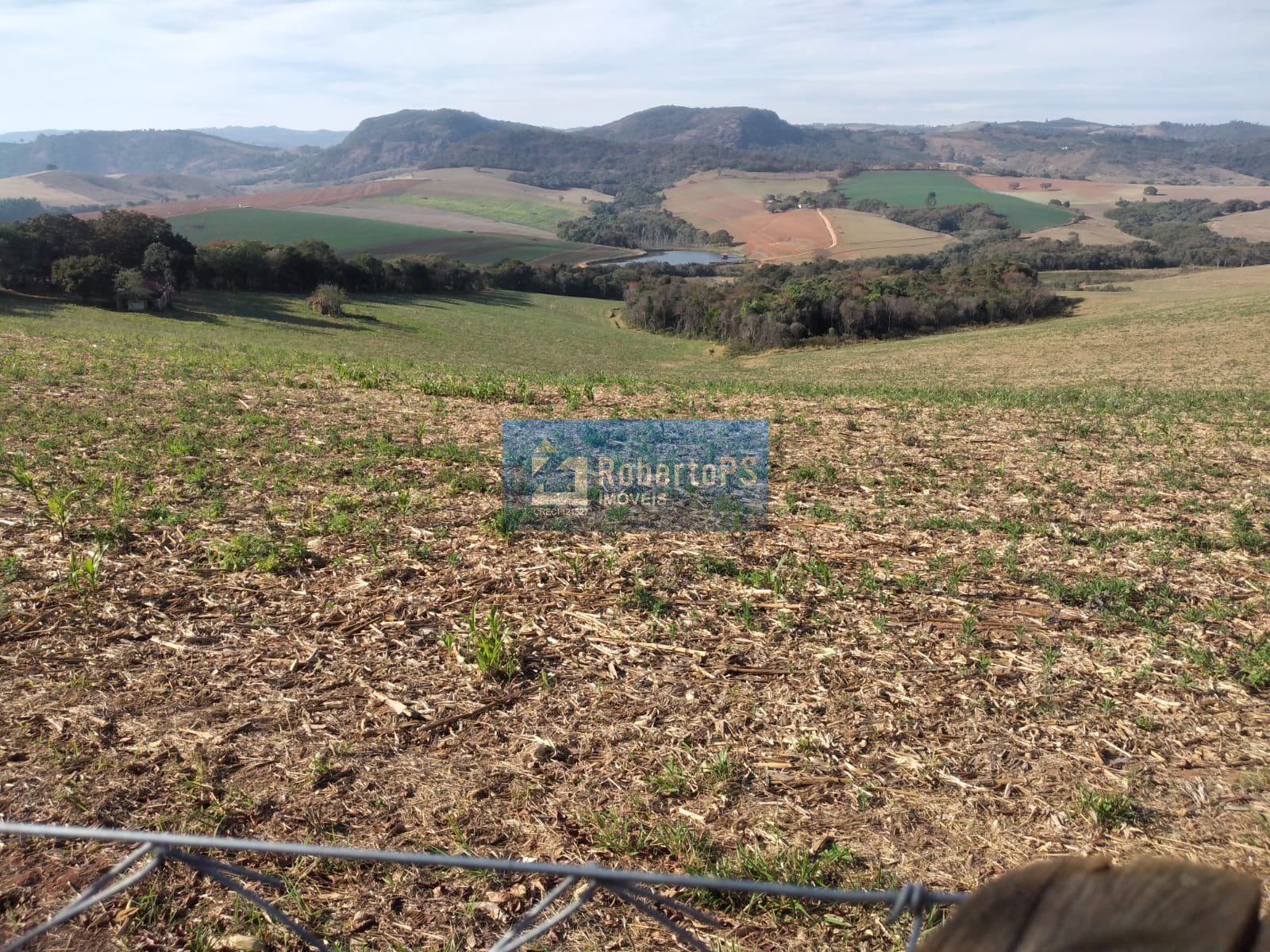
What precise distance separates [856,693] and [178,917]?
12.4 ft

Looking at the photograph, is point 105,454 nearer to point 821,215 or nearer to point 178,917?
point 178,917

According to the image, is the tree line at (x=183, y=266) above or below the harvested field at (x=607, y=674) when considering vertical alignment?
above

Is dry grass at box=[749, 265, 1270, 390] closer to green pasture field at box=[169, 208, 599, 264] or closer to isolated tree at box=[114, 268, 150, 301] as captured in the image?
isolated tree at box=[114, 268, 150, 301]

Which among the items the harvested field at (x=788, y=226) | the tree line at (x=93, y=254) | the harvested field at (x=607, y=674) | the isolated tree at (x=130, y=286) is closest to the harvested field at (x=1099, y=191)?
the harvested field at (x=788, y=226)

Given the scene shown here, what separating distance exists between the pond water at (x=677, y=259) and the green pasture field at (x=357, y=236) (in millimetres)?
7933

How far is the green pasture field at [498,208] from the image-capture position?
147375mm

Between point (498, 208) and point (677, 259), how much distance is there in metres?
59.0

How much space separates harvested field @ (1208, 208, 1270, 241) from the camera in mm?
102356

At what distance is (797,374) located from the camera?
38.8m

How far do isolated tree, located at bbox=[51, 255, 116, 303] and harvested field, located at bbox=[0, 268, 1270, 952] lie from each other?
37969 mm

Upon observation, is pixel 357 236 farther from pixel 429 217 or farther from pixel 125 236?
pixel 125 236

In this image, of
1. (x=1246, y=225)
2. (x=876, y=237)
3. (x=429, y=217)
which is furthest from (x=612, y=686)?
(x=429, y=217)

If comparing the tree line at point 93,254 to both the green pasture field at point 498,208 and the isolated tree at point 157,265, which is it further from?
the green pasture field at point 498,208

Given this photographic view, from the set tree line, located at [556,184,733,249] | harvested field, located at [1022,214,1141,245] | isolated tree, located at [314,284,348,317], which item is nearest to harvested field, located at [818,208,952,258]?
harvested field, located at [1022,214,1141,245]
